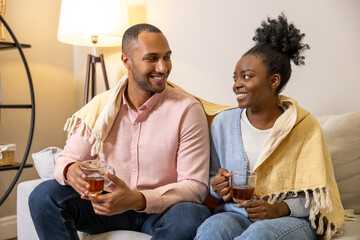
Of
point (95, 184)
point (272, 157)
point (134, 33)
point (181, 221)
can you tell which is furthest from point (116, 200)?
point (134, 33)

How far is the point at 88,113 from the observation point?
1.74 meters

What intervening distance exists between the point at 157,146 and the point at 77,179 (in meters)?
0.35

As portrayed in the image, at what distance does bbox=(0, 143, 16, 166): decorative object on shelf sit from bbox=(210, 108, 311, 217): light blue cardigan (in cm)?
155

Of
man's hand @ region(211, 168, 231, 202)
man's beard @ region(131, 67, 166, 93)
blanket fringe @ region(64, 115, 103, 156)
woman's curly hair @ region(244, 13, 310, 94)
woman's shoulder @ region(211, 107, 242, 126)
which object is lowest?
man's hand @ region(211, 168, 231, 202)

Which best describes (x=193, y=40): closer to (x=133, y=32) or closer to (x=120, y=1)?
(x=120, y=1)

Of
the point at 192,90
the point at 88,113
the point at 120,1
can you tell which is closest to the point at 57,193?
the point at 88,113

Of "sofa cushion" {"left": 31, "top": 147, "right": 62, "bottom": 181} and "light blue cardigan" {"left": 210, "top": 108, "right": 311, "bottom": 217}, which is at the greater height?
"light blue cardigan" {"left": 210, "top": 108, "right": 311, "bottom": 217}

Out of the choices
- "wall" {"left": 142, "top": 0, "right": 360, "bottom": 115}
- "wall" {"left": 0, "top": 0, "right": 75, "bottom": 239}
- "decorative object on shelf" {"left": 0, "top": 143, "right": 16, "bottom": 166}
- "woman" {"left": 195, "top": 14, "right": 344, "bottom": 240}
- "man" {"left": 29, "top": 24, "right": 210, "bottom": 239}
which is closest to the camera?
A: "woman" {"left": 195, "top": 14, "right": 344, "bottom": 240}

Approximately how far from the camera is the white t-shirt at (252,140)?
1.54 metres

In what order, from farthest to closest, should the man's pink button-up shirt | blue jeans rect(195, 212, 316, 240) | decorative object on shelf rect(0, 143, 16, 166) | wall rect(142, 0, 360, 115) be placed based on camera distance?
1. decorative object on shelf rect(0, 143, 16, 166)
2. wall rect(142, 0, 360, 115)
3. the man's pink button-up shirt
4. blue jeans rect(195, 212, 316, 240)

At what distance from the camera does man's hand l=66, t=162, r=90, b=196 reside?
1.42 m

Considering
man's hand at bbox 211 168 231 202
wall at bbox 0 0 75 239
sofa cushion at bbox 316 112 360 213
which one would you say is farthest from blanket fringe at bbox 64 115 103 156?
wall at bbox 0 0 75 239

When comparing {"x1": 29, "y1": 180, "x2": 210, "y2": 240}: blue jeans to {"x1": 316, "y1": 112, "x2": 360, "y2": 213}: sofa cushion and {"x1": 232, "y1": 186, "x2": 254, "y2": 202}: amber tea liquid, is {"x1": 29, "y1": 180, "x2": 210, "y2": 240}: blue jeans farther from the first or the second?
{"x1": 316, "y1": 112, "x2": 360, "y2": 213}: sofa cushion

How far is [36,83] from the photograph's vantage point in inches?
122
